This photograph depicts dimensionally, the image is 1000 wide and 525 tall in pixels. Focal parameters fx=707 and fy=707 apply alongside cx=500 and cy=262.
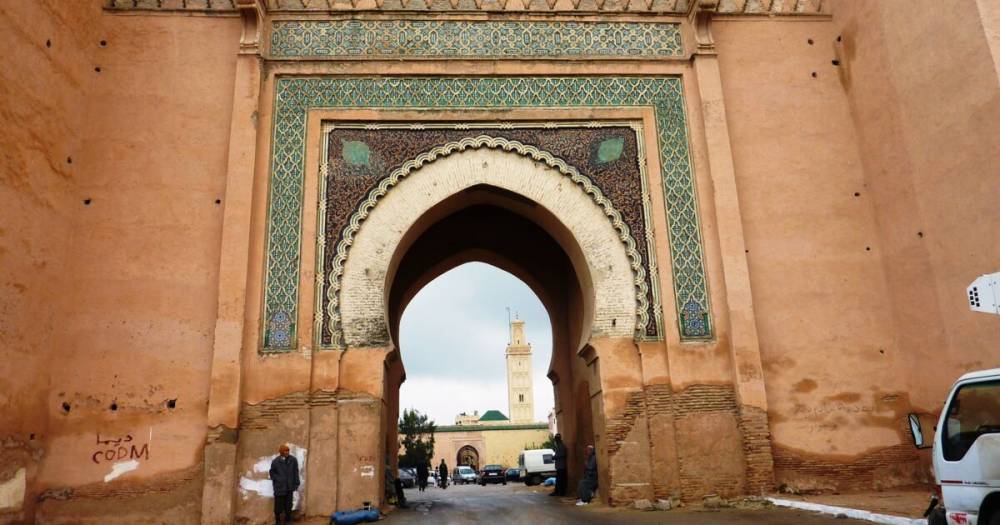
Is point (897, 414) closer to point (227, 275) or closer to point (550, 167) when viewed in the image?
point (550, 167)

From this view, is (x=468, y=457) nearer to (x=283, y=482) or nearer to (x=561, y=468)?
(x=561, y=468)

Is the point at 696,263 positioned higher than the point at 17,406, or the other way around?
the point at 696,263

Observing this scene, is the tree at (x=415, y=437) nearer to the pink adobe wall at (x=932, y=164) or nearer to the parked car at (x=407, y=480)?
the parked car at (x=407, y=480)

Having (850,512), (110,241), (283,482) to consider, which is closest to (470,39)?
(110,241)

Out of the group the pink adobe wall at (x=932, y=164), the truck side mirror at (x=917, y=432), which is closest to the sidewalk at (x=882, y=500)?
the pink adobe wall at (x=932, y=164)

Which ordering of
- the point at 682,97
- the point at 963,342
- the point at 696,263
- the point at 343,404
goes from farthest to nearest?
1. the point at 682,97
2. the point at 696,263
3. the point at 343,404
4. the point at 963,342

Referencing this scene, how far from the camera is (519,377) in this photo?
5291 centimetres

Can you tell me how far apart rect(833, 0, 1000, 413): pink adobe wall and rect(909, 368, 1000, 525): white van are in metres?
3.00

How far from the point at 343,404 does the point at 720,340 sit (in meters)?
3.93

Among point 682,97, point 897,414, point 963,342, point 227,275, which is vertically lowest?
point 897,414

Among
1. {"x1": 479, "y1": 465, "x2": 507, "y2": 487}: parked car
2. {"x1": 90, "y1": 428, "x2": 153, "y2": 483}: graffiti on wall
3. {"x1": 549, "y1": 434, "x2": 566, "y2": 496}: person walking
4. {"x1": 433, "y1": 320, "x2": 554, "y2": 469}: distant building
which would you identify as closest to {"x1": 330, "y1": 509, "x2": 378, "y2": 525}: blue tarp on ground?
{"x1": 90, "y1": 428, "x2": 153, "y2": 483}: graffiti on wall

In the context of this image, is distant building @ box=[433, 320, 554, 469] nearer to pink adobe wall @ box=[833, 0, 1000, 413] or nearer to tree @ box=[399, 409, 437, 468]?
tree @ box=[399, 409, 437, 468]

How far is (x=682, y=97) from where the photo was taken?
26.9 feet

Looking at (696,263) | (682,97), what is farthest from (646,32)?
(696,263)
